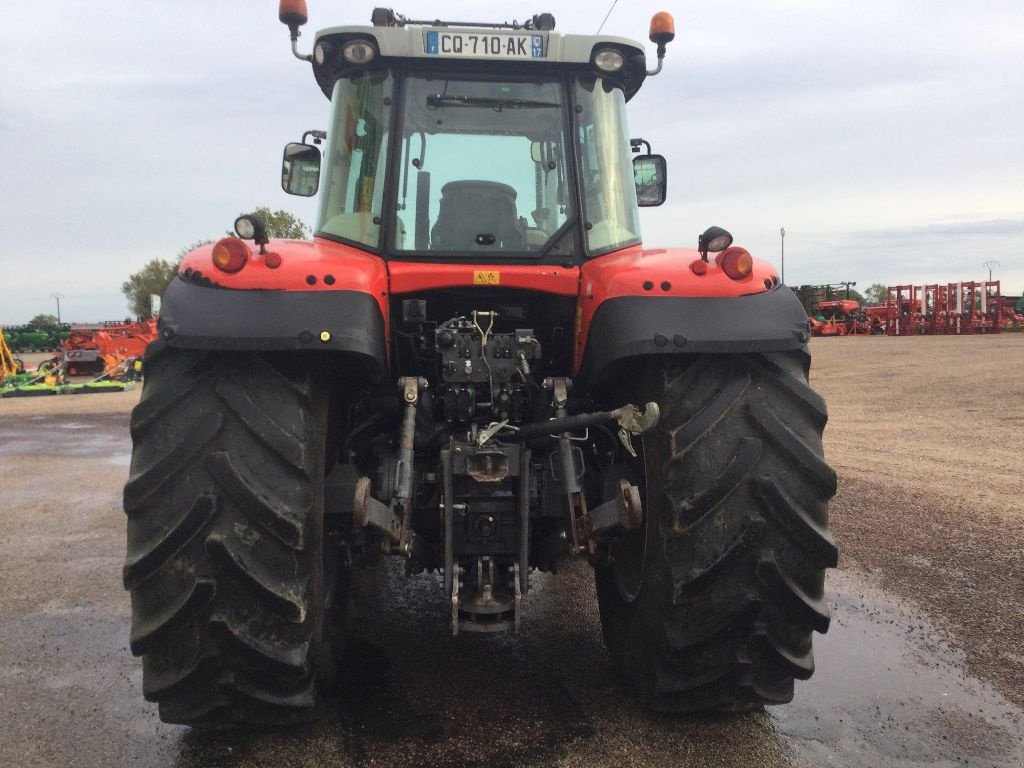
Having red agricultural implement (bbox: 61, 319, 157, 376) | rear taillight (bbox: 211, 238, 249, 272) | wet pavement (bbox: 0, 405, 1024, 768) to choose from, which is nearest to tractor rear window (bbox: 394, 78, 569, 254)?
rear taillight (bbox: 211, 238, 249, 272)

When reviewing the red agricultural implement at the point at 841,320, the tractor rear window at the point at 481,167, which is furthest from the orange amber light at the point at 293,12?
the red agricultural implement at the point at 841,320

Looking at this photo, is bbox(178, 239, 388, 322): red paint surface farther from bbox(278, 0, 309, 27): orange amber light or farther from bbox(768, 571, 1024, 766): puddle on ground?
bbox(768, 571, 1024, 766): puddle on ground

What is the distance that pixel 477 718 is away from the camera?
2990 millimetres

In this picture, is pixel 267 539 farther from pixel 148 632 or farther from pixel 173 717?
pixel 173 717

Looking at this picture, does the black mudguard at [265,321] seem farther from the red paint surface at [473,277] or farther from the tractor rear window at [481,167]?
the tractor rear window at [481,167]

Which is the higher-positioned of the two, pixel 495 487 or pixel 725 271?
pixel 725 271

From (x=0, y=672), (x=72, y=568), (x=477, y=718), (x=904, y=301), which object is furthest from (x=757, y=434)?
(x=904, y=301)

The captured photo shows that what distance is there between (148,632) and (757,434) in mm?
2000

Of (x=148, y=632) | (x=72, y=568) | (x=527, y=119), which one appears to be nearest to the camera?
(x=148, y=632)

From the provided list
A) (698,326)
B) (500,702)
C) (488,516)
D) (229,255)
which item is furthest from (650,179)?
(500,702)

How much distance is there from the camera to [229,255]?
260cm

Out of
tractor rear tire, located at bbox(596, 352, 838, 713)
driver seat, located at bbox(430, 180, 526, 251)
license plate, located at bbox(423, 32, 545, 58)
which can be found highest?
license plate, located at bbox(423, 32, 545, 58)

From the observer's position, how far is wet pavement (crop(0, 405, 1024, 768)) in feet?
9.00

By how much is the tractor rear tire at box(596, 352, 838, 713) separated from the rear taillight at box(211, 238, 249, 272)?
1.42 metres
